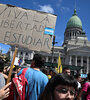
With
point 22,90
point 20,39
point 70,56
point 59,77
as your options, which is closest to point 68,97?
point 59,77

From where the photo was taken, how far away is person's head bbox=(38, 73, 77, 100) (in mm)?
1463

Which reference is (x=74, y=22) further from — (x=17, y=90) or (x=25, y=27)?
(x=17, y=90)

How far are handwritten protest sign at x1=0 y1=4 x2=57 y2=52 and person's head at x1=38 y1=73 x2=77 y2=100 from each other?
2208 mm

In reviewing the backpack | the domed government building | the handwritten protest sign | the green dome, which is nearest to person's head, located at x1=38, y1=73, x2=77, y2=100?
the backpack

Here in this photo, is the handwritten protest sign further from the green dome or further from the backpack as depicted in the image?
the green dome

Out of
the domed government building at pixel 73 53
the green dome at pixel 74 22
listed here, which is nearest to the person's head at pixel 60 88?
the domed government building at pixel 73 53

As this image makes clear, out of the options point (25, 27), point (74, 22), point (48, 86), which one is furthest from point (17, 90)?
point (74, 22)

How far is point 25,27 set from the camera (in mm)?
3781

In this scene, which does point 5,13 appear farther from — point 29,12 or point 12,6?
point 29,12

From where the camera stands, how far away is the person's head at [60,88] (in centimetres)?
146

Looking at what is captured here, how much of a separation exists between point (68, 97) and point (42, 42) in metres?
2.52

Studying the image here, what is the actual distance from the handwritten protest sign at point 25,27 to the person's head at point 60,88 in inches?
86.9

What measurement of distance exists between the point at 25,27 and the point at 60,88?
2.73 metres

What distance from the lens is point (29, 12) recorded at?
403 centimetres
